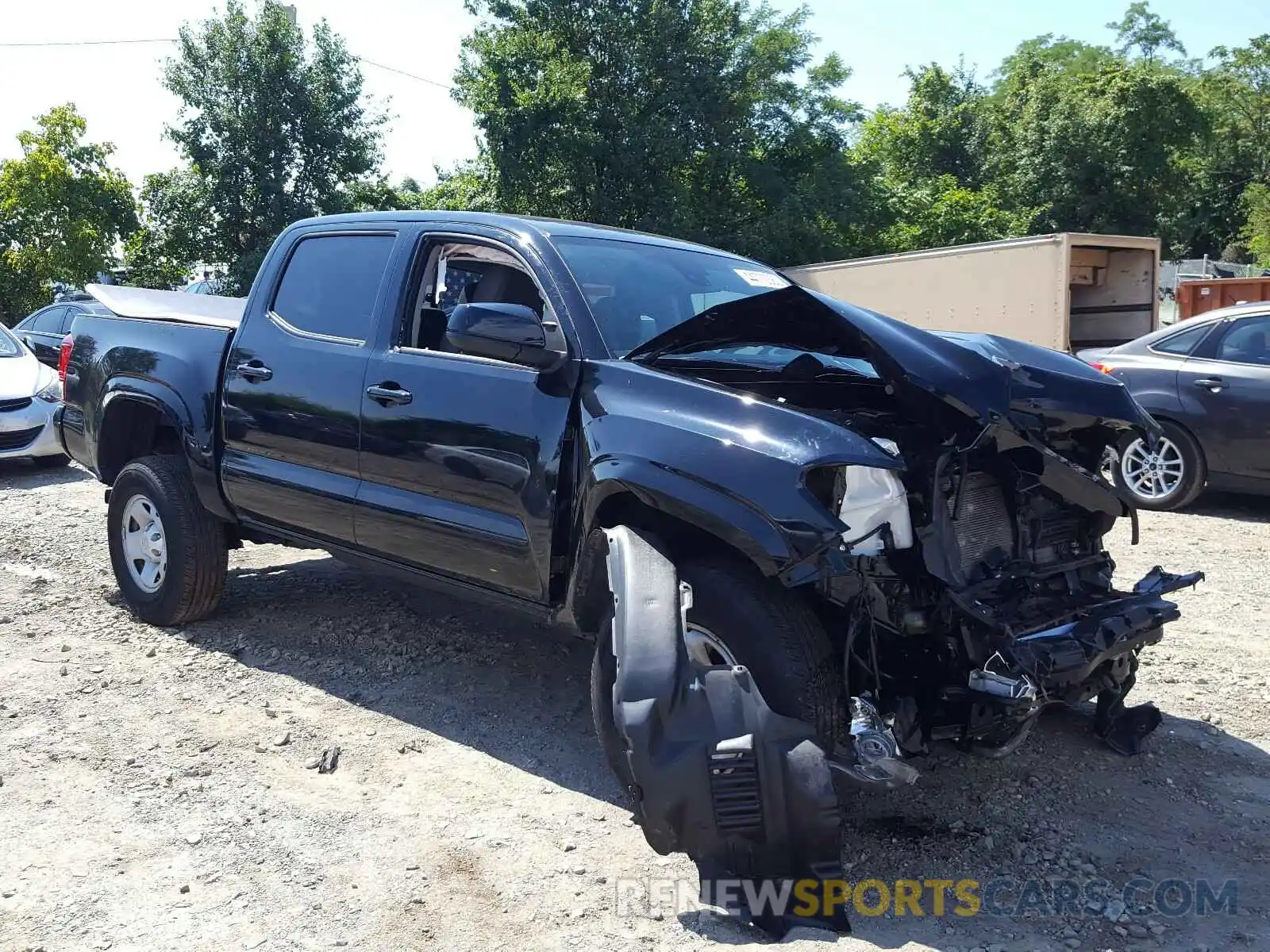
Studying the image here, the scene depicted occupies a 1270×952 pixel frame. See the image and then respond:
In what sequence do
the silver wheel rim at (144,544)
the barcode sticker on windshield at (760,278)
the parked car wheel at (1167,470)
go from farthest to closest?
1. the parked car wheel at (1167,470)
2. the silver wheel rim at (144,544)
3. the barcode sticker on windshield at (760,278)

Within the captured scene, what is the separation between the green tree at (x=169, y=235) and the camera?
2520 cm

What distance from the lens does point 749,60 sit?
24.4 metres

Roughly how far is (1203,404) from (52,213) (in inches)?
1002

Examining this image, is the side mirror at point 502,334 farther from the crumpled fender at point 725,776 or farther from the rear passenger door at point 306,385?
the crumpled fender at point 725,776

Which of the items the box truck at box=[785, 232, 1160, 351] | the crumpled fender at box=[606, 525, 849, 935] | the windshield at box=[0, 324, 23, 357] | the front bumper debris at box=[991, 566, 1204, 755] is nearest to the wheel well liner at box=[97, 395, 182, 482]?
the crumpled fender at box=[606, 525, 849, 935]

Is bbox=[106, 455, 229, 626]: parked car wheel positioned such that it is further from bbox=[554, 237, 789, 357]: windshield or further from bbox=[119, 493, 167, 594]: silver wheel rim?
bbox=[554, 237, 789, 357]: windshield

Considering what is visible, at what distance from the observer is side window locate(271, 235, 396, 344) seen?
455 centimetres

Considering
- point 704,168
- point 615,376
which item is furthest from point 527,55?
point 615,376

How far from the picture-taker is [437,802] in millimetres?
3713

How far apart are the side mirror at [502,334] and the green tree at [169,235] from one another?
24.0 meters

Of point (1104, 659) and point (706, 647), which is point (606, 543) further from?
point (1104, 659)

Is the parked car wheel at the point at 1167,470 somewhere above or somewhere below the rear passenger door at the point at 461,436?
below

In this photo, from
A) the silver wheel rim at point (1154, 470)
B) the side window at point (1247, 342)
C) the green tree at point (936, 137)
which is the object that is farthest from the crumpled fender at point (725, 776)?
the green tree at point (936, 137)

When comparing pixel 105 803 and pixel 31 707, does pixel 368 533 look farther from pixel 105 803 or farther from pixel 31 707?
pixel 31 707
